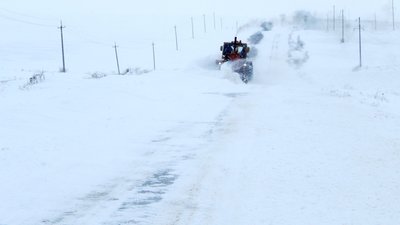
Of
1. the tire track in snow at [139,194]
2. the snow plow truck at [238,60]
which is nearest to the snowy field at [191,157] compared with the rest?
the tire track in snow at [139,194]

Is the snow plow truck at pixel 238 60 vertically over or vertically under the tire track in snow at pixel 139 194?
over

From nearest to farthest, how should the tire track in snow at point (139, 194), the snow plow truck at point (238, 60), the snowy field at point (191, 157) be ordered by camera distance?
1. the tire track in snow at point (139, 194)
2. the snowy field at point (191, 157)
3. the snow plow truck at point (238, 60)

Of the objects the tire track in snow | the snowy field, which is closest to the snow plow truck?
the snowy field

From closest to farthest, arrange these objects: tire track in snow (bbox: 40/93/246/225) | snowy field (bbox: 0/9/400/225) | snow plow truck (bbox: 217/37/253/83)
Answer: tire track in snow (bbox: 40/93/246/225)
snowy field (bbox: 0/9/400/225)
snow plow truck (bbox: 217/37/253/83)

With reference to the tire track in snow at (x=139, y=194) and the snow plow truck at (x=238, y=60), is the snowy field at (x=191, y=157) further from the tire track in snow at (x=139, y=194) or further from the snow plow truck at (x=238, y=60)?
the snow plow truck at (x=238, y=60)

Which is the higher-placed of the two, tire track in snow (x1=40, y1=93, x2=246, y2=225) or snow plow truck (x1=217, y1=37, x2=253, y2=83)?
snow plow truck (x1=217, y1=37, x2=253, y2=83)

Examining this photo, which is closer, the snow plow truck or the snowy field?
the snowy field

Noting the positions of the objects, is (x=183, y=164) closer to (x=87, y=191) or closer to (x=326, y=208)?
(x=87, y=191)

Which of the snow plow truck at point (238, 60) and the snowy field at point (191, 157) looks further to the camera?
the snow plow truck at point (238, 60)

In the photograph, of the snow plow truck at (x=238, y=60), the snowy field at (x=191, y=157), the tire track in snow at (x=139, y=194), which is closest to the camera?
the tire track in snow at (x=139, y=194)

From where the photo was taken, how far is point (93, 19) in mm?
140750

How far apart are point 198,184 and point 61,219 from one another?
2.22m

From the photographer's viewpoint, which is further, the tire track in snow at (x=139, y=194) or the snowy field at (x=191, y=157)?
the snowy field at (x=191, y=157)

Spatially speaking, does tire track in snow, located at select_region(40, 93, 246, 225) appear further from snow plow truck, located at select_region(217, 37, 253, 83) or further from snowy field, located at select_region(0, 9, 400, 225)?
snow plow truck, located at select_region(217, 37, 253, 83)
